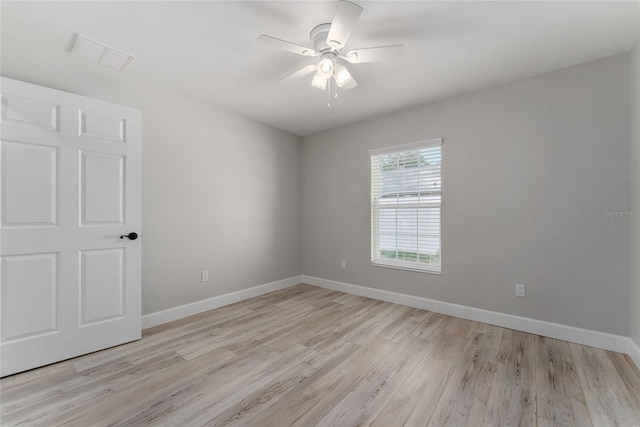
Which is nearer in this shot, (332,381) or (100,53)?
(332,381)

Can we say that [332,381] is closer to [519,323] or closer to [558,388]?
[558,388]

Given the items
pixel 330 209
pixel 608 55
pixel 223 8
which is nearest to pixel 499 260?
pixel 608 55

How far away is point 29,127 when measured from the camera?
206 cm

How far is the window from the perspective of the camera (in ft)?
11.0

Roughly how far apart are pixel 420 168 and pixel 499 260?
4.47 feet

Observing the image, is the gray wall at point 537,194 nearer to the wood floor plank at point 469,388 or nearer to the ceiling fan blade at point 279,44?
the wood floor plank at point 469,388

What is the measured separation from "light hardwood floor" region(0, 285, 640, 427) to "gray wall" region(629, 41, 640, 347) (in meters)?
0.38

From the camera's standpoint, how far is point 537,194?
2.68 meters

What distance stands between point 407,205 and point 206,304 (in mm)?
2816

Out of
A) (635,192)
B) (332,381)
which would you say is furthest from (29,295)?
(635,192)

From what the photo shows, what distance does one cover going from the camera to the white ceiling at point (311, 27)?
6.07ft

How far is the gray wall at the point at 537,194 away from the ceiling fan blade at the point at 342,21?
1792 mm

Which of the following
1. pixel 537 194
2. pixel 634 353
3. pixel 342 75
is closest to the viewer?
pixel 634 353

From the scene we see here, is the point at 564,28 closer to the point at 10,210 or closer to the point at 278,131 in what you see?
the point at 278,131
